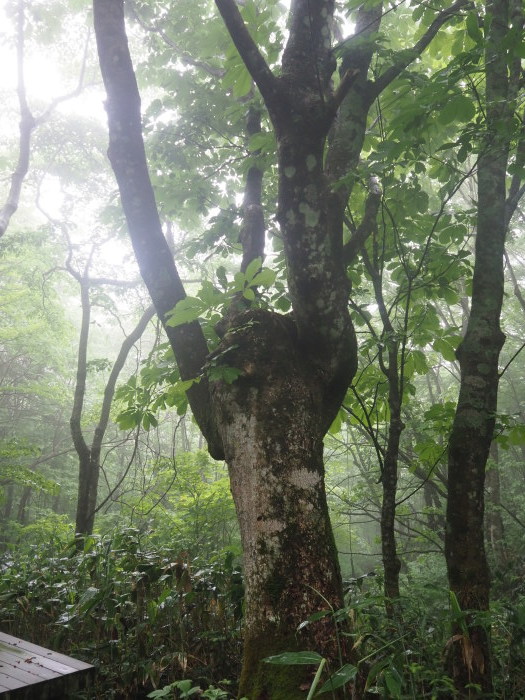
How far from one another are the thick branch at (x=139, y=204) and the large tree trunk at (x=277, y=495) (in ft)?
1.21

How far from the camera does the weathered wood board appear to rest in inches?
85.0

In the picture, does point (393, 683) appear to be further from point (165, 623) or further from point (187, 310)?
point (165, 623)

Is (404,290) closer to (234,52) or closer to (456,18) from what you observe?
(234,52)

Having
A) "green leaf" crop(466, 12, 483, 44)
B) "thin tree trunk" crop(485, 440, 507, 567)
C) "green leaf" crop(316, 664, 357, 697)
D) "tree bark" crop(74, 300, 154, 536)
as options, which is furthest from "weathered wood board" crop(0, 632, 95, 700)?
"thin tree trunk" crop(485, 440, 507, 567)

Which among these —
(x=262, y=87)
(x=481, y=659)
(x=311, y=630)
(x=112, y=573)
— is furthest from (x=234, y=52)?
(x=112, y=573)

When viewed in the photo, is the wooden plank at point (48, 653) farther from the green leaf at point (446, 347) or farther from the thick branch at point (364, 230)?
the green leaf at point (446, 347)

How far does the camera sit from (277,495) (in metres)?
2.01

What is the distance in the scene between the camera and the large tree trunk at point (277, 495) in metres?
1.77

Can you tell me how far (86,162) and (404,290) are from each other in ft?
31.3

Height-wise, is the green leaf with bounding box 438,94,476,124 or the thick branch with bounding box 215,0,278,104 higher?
the thick branch with bounding box 215,0,278,104

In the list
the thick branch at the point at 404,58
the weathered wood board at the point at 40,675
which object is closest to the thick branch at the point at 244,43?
the thick branch at the point at 404,58

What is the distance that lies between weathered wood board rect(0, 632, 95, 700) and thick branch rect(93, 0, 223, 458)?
1.28 m

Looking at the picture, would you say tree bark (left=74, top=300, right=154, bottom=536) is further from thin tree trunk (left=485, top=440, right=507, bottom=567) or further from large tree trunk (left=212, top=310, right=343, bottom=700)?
thin tree trunk (left=485, top=440, right=507, bottom=567)

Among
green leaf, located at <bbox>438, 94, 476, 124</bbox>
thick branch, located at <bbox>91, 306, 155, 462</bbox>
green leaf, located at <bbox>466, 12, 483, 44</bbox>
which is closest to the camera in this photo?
green leaf, located at <bbox>466, 12, 483, 44</bbox>
